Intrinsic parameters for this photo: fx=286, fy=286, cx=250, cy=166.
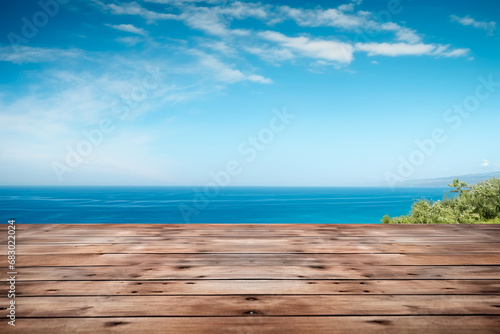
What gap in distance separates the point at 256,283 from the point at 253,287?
0.05 meters

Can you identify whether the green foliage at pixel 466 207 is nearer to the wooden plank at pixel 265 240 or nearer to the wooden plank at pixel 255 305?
the wooden plank at pixel 265 240

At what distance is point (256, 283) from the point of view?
4.12 ft

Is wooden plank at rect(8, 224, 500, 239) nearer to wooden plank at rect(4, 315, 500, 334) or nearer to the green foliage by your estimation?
wooden plank at rect(4, 315, 500, 334)

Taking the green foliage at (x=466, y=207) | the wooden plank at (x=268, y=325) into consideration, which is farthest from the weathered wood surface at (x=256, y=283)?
the green foliage at (x=466, y=207)

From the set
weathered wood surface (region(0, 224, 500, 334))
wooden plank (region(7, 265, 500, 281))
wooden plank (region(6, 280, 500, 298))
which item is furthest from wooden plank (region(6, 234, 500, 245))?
wooden plank (region(6, 280, 500, 298))

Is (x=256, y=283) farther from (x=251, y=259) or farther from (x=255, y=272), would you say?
(x=251, y=259)

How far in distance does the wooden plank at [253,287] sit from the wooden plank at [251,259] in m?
0.26

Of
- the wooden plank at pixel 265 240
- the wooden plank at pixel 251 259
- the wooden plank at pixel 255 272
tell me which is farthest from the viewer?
the wooden plank at pixel 265 240

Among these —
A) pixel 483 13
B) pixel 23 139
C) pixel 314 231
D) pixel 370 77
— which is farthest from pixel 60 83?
pixel 370 77

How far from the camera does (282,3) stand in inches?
590

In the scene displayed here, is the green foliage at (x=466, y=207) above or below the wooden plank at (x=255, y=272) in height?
below

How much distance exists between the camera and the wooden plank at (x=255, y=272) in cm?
133

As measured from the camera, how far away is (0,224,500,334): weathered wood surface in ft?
3.03

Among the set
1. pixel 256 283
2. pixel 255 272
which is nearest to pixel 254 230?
pixel 255 272
